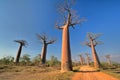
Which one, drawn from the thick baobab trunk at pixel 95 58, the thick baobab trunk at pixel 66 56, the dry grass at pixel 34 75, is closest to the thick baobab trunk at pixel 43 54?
the thick baobab trunk at pixel 95 58

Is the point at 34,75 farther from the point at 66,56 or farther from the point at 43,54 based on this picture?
the point at 43,54

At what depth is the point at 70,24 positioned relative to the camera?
17.2 m

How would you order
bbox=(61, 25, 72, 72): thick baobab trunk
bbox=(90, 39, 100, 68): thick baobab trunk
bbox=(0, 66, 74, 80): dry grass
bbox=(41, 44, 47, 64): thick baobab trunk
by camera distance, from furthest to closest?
1. bbox=(41, 44, 47, 64): thick baobab trunk
2. bbox=(90, 39, 100, 68): thick baobab trunk
3. bbox=(61, 25, 72, 72): thick baobab trunk
4. bbox=(0, 66, 74, 80): dry grass

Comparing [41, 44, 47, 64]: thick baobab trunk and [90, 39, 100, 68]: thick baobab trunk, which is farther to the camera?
[41, 44, 47, 64]: thick baobab trunk

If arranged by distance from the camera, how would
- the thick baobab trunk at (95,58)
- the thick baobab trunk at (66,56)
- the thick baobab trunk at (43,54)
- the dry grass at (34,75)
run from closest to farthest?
the dry grass at (34,75), the thick baobab trunk at (66,56), the thick baobab trunk at (95,58), the thick baobab trunk at (43,54)

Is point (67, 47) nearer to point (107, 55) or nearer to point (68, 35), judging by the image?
point (68, 35)

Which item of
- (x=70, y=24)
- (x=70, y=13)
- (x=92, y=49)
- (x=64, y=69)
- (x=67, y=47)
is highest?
(x=70, y=13)

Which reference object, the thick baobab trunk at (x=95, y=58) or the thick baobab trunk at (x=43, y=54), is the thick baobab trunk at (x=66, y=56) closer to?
the thick baobab trunk at (x=95, y=58)

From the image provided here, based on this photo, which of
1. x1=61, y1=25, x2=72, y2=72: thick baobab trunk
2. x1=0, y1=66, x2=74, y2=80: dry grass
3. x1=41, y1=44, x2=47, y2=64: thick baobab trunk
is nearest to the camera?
x1=0, y1=66, x2=74, y2=80: dry grass

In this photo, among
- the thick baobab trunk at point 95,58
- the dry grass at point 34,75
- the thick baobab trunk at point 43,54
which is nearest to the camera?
the dry grass at point 34,75

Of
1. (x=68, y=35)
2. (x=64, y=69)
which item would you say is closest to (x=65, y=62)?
(x=64, y=69)

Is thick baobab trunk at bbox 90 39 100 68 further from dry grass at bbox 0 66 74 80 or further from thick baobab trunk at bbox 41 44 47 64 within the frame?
dry grass at bbox 0 66 74 80

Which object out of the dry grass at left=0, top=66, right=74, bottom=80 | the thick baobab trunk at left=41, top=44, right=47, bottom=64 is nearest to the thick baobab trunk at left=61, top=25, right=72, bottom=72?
the dry grass at left=0, top=66, right=74, bottom=80

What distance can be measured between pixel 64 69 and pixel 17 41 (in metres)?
22.6
